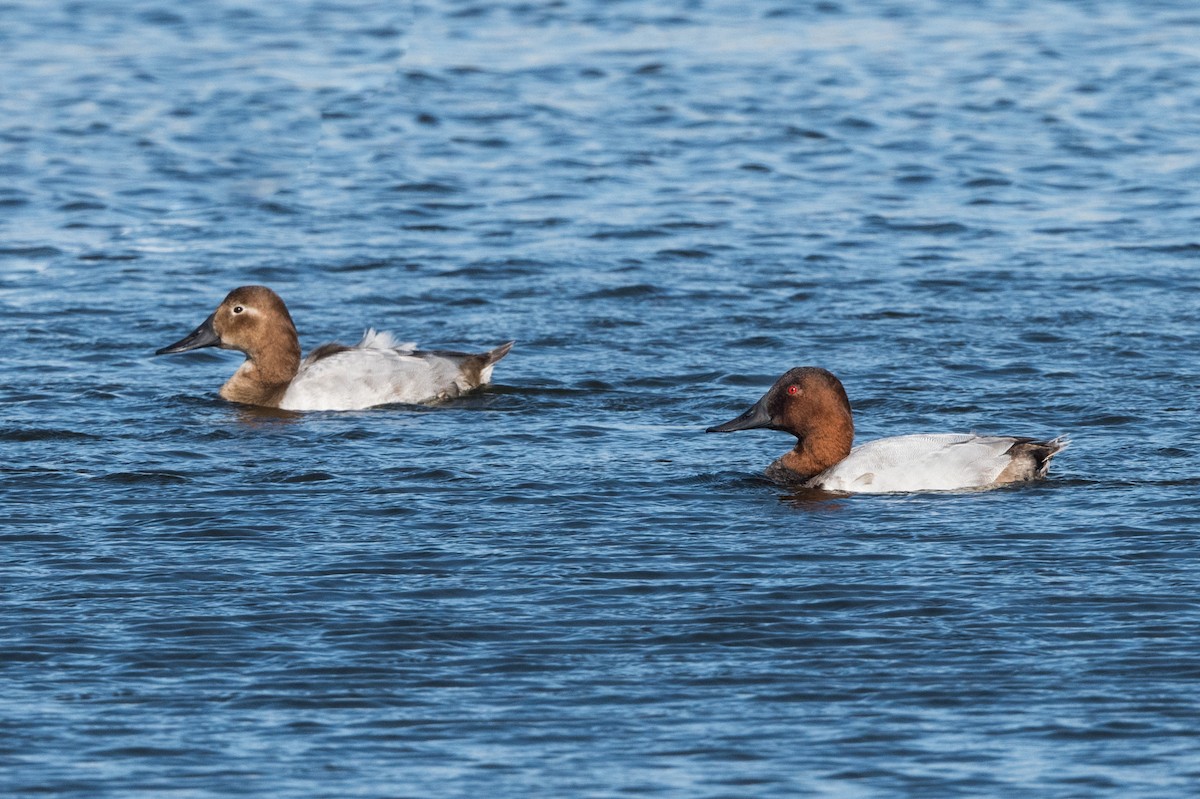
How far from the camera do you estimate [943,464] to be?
1220 cm

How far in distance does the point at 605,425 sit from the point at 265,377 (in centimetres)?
299

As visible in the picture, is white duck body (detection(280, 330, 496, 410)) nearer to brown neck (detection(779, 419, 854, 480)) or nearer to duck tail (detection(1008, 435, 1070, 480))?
brown neck (detection(779, 419, 854, 480))

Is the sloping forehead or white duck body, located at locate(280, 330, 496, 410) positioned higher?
the sloping forehead

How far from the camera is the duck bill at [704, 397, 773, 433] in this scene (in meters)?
13.0

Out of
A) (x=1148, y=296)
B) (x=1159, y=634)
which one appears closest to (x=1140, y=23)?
(x=1148, y=296)

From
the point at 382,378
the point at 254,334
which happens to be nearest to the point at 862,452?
the point at 382,378

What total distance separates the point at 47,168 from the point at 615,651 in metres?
15.8

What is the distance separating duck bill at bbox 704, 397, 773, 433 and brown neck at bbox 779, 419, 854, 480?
0.82ft

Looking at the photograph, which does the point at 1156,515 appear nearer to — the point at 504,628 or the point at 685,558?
the point at 685,558

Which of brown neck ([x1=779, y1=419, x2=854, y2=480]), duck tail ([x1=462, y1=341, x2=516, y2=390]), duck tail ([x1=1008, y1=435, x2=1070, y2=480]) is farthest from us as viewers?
duck tail ([x1=462, y1=341, x2=516, y2=390])

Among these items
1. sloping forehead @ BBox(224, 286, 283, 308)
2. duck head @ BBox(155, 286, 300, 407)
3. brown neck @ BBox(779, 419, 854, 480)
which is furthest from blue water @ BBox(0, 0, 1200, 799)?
sloping forehead @ BBox(224, 286, 283, 308)

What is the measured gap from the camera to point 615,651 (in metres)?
9.60

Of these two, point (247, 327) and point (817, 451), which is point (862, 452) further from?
point (247, 327)

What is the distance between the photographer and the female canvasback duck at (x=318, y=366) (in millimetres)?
14914
